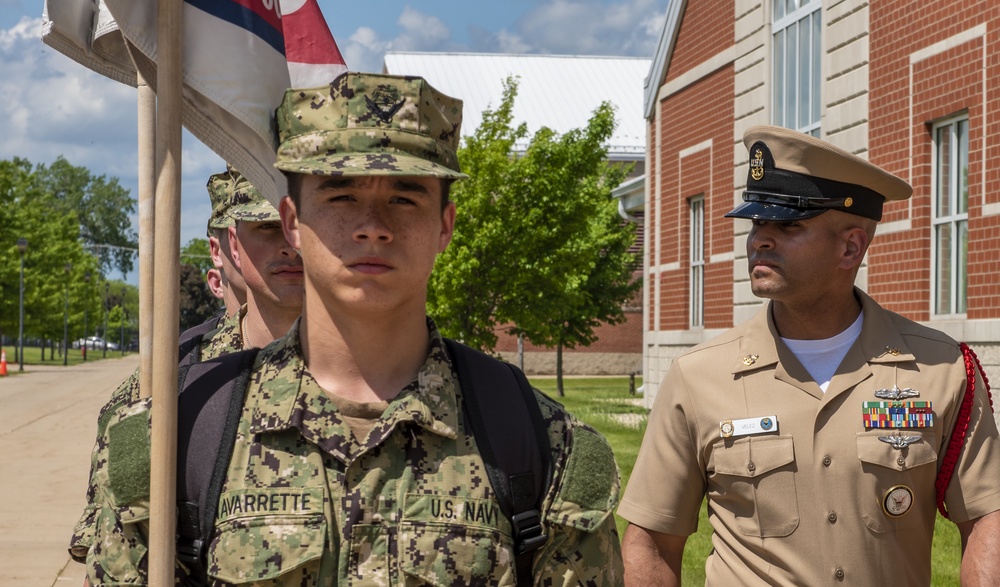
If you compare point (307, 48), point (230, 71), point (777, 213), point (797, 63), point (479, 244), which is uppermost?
point (797, 63)

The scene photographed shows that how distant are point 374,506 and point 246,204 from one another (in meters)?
2.29

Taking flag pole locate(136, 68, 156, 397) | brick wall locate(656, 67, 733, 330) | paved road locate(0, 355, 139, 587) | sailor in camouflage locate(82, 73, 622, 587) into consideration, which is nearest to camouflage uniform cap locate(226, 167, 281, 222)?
flag pole locate(136, 68, 156, 397)

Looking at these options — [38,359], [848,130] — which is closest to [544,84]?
[38,359]

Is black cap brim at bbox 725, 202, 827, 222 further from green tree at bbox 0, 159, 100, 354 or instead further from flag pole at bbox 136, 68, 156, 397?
green tree at bbox 0, 159, 100, 354

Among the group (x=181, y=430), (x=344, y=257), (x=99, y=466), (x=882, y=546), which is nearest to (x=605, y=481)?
(x=344, y=257)

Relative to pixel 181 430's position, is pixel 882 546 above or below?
below

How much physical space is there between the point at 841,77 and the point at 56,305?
55104 mm

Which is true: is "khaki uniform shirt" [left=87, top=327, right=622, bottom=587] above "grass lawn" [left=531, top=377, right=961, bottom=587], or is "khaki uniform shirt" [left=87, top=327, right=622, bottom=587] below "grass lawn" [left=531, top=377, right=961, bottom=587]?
above

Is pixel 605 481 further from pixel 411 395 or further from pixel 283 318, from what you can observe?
pixel 283 318

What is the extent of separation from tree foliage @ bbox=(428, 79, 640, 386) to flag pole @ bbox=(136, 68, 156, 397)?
72.4 feet

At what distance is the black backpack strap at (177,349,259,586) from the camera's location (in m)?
2.69

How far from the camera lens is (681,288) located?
2366cm

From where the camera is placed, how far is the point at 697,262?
23266 millimetres

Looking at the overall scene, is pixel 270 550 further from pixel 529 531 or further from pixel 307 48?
pixel 307 48
